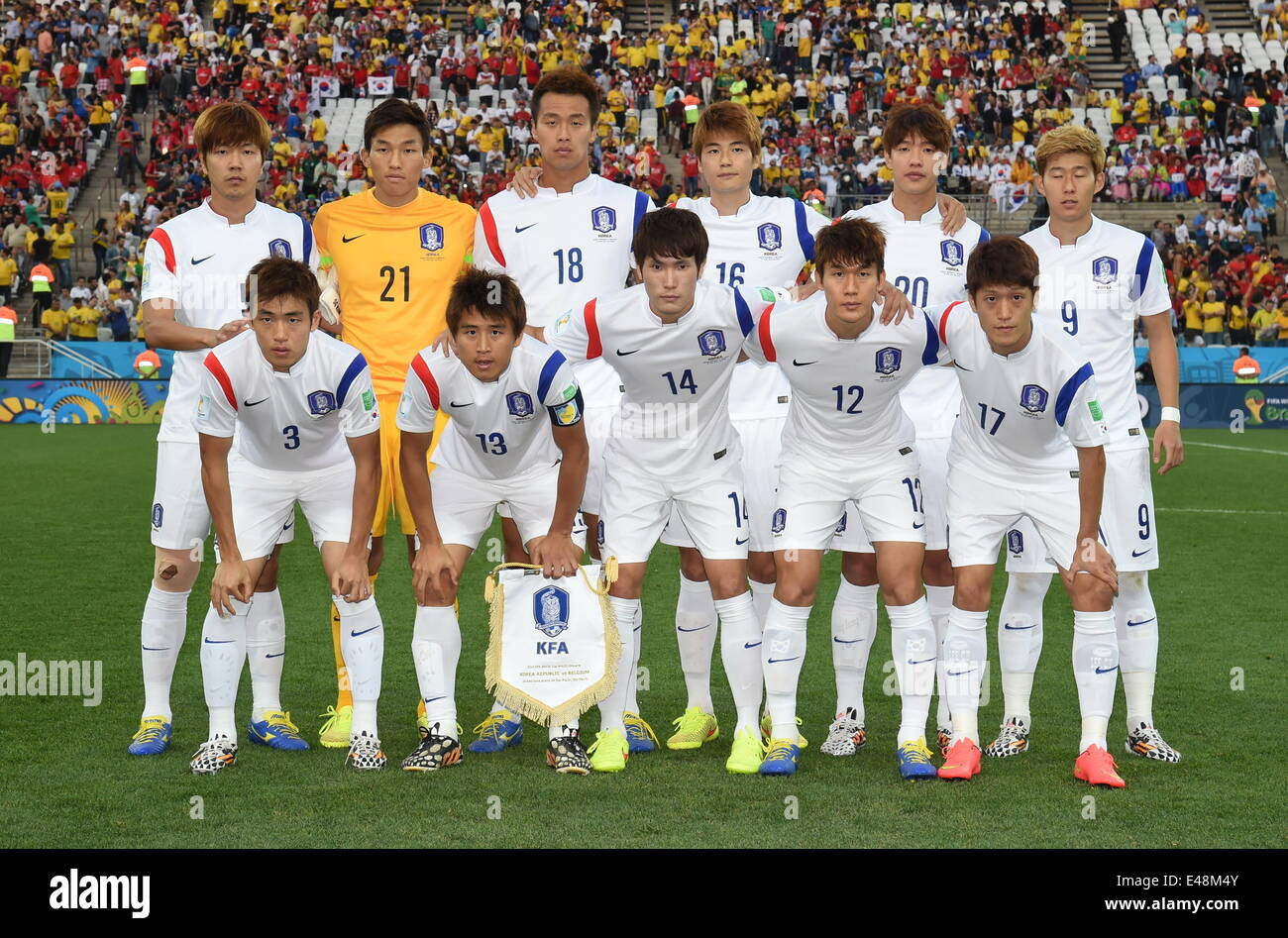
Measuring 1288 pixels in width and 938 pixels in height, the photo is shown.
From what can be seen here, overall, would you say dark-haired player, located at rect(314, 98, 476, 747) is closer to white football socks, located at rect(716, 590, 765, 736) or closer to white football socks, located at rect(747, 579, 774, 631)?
white football socks, located at rect(716, 590, 765, 736)

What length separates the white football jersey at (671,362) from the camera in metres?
5.88

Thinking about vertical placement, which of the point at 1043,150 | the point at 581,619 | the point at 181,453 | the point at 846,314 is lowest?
the point at 581,619

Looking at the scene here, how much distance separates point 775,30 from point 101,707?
99.3 feet

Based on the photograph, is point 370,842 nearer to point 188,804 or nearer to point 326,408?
point 188,804

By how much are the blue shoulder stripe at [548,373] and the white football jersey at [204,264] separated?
133 centimetres

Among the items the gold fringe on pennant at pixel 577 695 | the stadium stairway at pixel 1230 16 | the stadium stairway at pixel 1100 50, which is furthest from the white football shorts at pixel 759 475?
the stadium stairway at pixel 1230 16

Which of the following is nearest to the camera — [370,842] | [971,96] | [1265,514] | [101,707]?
[370,842]

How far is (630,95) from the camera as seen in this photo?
33.4 metres

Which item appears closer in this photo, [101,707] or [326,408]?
[326,408]

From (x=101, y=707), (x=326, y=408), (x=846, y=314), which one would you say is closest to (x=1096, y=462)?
(x=846, y=314)

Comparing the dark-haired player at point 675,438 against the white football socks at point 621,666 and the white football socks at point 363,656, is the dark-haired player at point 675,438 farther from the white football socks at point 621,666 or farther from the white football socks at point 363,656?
the white football socks at point 363,656

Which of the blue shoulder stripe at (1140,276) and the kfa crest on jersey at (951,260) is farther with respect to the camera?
the kfa crest on jersey at (951,260)

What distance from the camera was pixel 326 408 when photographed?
5766mm

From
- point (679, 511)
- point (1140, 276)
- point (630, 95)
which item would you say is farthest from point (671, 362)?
point (630, 95)
